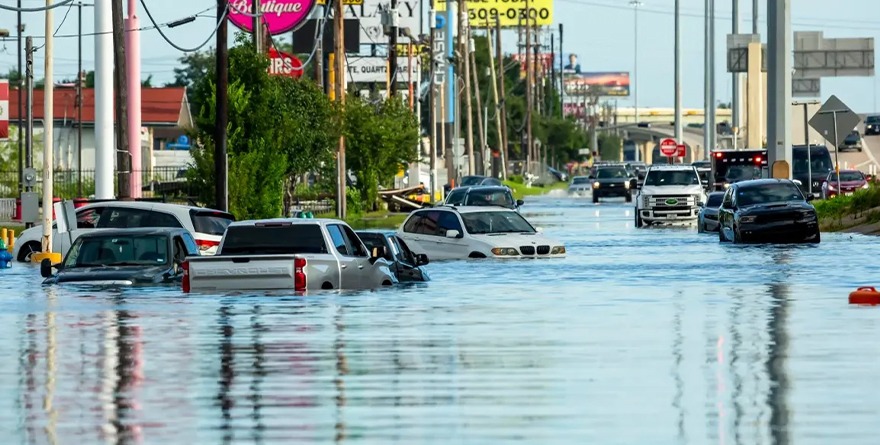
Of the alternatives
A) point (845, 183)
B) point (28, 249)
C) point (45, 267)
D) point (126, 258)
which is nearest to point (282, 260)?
point (126, 258)

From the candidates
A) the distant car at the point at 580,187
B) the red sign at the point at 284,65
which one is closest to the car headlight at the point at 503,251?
the red sign at the point at 284,65

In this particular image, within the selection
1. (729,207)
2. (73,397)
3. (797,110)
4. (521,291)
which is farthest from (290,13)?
(797,110)

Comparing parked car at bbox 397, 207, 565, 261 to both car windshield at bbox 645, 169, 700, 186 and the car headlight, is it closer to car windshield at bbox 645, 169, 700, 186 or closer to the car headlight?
the car headlight

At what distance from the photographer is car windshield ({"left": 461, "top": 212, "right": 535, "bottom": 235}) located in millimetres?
40878

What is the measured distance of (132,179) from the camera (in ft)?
169

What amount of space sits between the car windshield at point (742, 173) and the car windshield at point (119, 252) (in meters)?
44.3

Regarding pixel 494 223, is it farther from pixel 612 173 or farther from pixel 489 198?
pixel 612 173

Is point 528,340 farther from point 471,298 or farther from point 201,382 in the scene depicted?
point 471,298

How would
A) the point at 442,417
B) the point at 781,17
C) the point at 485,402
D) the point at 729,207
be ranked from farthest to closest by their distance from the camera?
the point at 781,17 < the point at 729,207 < the point at 485,402 < the point at 442,417

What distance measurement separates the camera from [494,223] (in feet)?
136

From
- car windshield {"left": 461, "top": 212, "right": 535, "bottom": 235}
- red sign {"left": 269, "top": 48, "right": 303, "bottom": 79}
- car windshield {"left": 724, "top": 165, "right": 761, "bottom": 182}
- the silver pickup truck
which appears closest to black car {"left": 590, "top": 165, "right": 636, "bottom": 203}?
car windshield {"left": 724, "top": 165, "right": 761, "bottom": 182}

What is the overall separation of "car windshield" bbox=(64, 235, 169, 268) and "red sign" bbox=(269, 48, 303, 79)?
32.4 metres

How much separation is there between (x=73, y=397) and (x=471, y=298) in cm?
1327

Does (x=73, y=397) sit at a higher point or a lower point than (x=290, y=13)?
lower
